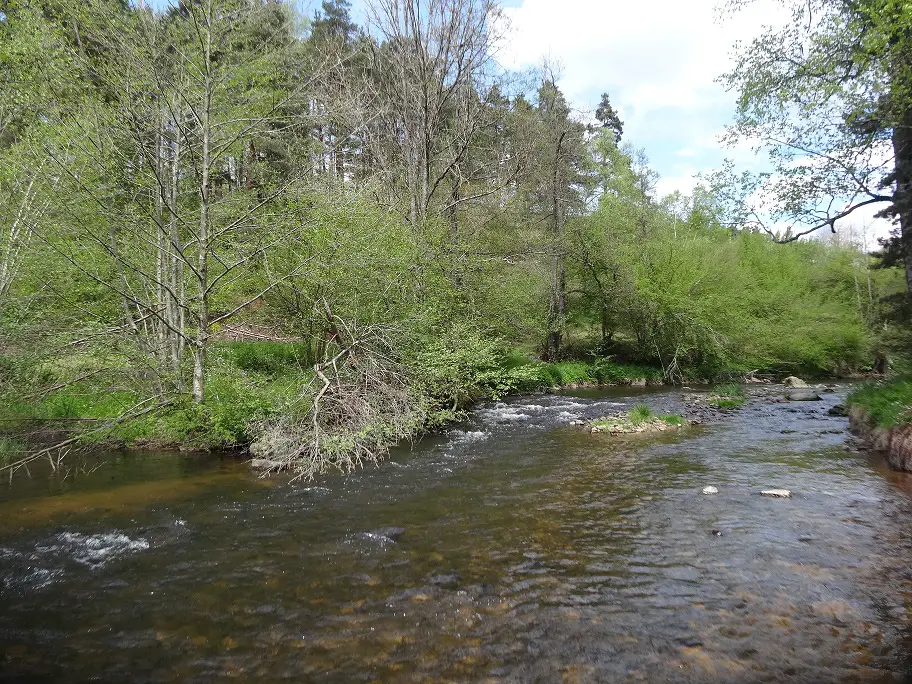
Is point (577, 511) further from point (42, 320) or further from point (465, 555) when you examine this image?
point (42, 320)

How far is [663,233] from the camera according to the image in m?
30.5

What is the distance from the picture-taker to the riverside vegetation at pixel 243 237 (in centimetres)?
1105

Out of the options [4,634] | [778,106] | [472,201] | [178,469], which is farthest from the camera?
[472,201]

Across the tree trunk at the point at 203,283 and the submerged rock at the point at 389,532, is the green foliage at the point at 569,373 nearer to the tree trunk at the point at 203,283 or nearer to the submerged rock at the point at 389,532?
the tree trunk at the point at 203,283

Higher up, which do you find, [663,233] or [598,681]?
[663,233]

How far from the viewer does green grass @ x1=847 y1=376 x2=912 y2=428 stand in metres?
11.7

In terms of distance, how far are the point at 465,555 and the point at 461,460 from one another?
505 centimetres

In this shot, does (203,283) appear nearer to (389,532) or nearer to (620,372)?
→ (389,532)

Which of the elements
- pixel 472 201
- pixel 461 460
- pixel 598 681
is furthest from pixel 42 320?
pixel 472 201

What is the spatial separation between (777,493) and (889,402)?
6480mm

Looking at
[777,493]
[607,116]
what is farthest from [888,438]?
[607,116]

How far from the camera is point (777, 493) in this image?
9.05m

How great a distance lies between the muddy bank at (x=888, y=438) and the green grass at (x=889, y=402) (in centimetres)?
15

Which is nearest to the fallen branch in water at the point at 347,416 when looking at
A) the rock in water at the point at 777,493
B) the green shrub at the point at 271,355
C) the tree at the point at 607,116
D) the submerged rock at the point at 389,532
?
the submerged rock at the point at 389,532
